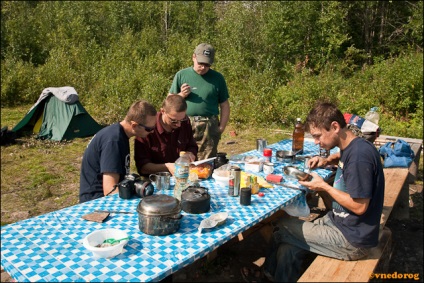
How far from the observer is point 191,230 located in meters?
2.38

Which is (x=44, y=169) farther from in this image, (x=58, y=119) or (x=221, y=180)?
(x=221, y=180)

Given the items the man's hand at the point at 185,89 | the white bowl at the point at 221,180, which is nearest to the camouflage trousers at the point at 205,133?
the man's hand at the point at 185,89

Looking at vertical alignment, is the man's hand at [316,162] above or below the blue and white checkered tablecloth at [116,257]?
above

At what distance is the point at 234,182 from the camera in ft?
9.75

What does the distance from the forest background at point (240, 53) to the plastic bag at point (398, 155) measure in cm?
348

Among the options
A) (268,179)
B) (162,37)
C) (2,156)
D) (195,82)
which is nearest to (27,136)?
(2,156)

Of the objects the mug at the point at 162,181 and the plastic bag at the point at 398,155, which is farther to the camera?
the plastic bag at the point at 398,155

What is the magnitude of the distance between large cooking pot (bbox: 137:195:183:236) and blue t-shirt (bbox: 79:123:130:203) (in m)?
0.72

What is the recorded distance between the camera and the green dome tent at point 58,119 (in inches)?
333

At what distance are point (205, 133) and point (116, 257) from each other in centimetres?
301

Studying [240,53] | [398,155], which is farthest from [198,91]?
[240,53]

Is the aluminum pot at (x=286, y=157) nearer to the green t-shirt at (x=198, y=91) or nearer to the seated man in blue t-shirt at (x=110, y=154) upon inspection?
the green t-shirt at (x=198, y=91)

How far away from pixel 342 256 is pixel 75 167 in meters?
5.15

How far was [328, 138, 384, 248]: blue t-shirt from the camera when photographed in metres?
2.55
